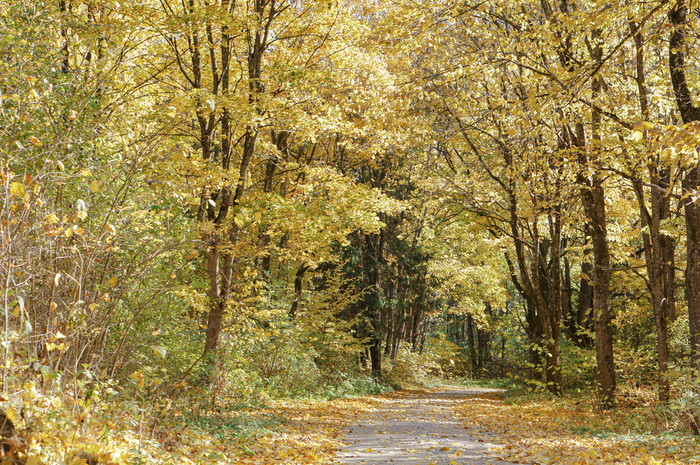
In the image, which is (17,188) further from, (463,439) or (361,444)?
(463,439)

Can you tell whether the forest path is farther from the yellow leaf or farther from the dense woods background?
the yellow leaf

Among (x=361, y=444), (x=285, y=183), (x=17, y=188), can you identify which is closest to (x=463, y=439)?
(x=361, y=444)

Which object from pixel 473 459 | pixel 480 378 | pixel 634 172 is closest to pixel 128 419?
pixel 473 459

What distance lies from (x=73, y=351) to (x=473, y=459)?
16.4 feet

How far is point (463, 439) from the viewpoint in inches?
348

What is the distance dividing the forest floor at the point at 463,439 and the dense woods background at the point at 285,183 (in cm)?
97

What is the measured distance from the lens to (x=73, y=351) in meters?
4.96

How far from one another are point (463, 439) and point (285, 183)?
11.5 metres

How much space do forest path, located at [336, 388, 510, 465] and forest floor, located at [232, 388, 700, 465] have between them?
0.01 meters

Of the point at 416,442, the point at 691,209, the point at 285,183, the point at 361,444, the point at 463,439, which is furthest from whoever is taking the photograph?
the point at 285,183

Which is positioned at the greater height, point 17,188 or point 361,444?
point 17,188

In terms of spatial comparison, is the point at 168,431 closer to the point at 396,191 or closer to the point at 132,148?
the point at 132,148

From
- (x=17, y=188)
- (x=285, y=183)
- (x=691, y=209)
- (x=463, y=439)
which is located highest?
(x=285, y=183)

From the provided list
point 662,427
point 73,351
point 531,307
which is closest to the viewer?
point 73,351
